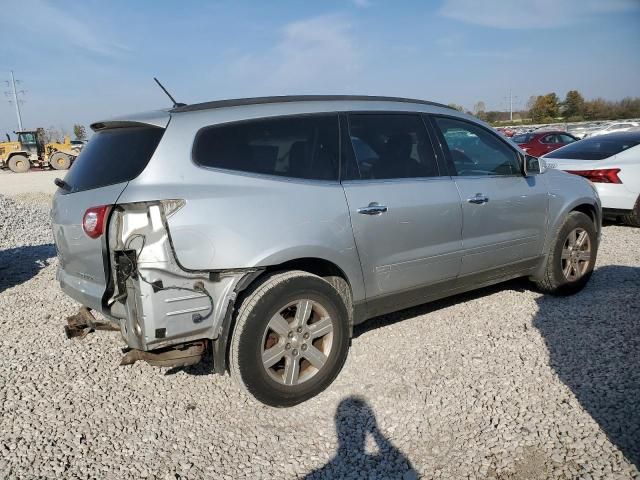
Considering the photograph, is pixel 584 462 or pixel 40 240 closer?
pixel 584 462

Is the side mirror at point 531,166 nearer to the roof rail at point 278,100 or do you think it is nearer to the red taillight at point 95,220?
the roof rail at point 278,100

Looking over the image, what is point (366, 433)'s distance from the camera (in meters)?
2.95

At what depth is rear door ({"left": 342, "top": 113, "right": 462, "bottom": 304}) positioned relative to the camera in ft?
11.3

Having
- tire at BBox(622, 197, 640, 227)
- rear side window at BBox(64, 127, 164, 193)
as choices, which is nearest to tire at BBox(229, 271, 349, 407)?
rear side window at BBox(64, 127, 164, 193)

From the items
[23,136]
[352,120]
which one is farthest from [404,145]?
[23,136]

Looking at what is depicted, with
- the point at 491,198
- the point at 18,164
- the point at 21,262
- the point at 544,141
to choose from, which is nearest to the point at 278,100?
the point at 491,198

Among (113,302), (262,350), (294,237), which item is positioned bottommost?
(262,350)

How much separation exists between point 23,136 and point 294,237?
33771 mm

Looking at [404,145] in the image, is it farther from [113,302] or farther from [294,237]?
[113,302]

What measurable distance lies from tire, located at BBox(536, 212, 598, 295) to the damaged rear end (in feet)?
10.6

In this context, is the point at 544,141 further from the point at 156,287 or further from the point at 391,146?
the point at 156,287

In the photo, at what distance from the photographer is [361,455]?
9.03 feet

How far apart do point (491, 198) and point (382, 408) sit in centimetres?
197

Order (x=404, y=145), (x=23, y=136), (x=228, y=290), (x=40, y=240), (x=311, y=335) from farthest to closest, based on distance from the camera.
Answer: (x=23, y=136) < (x=40, y=240) < (x=404, y=145) < (x=311, y=335) < (x=228, y=290)
